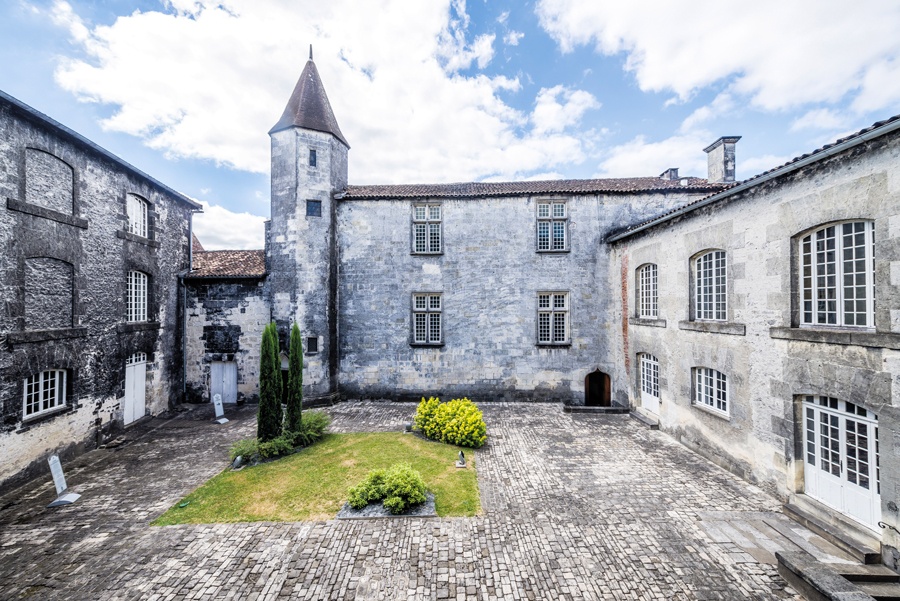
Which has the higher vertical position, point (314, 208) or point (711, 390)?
point (314, 208)

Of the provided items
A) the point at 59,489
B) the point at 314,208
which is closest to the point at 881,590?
the point at 59,489

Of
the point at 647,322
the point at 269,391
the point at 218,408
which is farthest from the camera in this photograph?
the point at 218,408

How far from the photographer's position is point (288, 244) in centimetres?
1479

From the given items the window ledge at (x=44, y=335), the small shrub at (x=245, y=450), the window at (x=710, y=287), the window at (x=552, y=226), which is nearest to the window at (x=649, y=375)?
the window at (x=710, y=287)

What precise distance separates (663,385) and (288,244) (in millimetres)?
14973

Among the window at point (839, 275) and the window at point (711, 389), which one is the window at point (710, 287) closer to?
the window at point (711, 389)

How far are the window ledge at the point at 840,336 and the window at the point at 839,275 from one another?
0.32 metres

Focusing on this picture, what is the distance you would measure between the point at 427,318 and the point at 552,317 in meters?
5.41

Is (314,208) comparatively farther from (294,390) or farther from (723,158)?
(723,158)

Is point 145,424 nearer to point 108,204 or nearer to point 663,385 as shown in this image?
point 108,204

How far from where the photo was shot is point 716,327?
360 inches

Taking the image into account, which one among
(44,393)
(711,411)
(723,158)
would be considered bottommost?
(711,411)

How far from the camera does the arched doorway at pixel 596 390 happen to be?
1503 cm

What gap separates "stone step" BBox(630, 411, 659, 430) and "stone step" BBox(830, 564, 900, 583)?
252 inches
